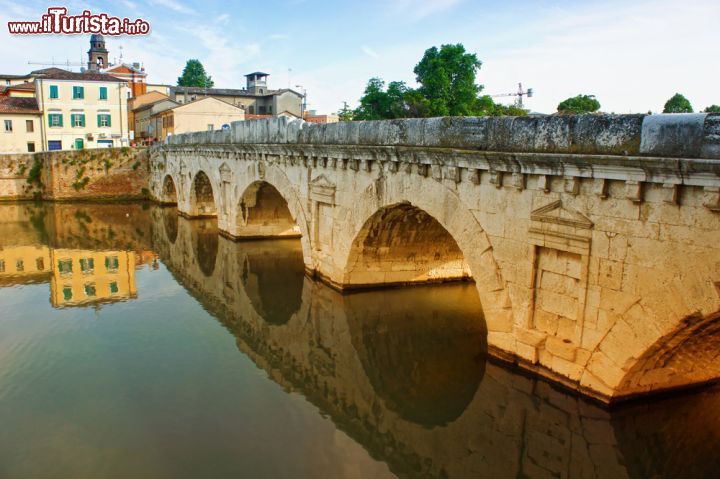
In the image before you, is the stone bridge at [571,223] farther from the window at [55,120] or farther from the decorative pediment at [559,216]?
the window at [55,120]

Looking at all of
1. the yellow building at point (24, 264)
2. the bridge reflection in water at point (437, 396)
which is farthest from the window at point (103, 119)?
the bridge reflection in water at point (437, 396)

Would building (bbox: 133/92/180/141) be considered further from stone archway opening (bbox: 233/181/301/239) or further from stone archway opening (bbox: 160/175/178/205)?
stone archway opening (bbox: 233/181/301/239)

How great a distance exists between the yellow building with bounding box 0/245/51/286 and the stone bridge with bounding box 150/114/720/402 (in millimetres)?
10400

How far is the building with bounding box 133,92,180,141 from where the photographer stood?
47.4 metres

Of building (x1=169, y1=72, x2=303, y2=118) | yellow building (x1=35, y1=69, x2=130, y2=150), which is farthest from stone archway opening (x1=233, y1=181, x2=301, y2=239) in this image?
building (x1=169, y1=72, x2=303, y2=118)

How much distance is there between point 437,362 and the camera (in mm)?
11695

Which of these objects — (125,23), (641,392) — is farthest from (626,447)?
(125,23)

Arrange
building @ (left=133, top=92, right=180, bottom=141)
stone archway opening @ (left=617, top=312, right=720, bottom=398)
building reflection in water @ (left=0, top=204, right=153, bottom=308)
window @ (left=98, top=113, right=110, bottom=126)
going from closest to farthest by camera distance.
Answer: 1. stone archway opening @ (left=617, top=312, right=720, bottom=398)
2. building reflection in water @ (left=0, top=204, right=153, bottom=308)
3. window @ (left=98, top=113, right=110, bottom=126)
4. building @ (left=133, top=92, right=180, bottom=141)

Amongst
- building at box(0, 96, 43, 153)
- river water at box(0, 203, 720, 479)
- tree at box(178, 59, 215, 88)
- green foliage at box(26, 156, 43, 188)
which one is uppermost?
tree at box(178, 59, 215, 88)

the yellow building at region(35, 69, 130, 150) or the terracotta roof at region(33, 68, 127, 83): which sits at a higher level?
the terracotta roof at region(33, 68, 127, 83)

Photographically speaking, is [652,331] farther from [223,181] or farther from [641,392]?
[223,181]

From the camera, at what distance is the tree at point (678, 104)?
30.0 m

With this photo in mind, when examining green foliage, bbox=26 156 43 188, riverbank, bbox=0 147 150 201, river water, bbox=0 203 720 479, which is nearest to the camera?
river water, bbox=0 203 720 479

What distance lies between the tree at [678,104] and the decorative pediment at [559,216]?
80.3ft
